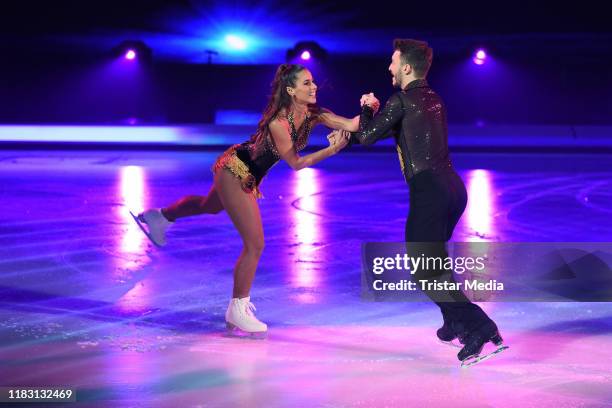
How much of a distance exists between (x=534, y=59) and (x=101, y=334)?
14711mm

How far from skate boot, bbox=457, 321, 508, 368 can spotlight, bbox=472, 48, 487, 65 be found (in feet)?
46.2

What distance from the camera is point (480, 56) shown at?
58.6 feet

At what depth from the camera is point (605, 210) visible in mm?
9539

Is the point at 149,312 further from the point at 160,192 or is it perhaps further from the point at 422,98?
the point at 160,192

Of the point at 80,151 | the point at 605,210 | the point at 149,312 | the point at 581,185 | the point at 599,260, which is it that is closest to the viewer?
the point at 149,312

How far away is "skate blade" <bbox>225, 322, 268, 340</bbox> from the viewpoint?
16.8ft

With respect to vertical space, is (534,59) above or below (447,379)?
above

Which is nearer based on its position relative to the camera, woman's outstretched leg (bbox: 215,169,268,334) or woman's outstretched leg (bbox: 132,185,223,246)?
woman's outstretched leg (bbox: 215,169,268,334)

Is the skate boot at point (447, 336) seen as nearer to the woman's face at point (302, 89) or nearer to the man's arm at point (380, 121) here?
the man's arm at point (380, 121)

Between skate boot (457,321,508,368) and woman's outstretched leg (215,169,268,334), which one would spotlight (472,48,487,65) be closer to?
woman's outstretched leg (215,169,268,334)

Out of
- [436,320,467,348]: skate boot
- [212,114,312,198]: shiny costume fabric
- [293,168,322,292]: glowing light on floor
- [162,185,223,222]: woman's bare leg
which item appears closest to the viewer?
[436,320,467,348]: skate boot

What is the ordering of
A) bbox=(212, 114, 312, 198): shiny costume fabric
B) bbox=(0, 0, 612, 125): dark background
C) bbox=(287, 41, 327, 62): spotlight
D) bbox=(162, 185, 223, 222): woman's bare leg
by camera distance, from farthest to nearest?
bbox=(0, 0, 612, 125): dark background → bbox=(287, 41, 327, 62): spotlight → bbox=(162, 185, 223, 222): woman's bare leg → bbox=(212, 114, 312, 198): shiny costume fabric

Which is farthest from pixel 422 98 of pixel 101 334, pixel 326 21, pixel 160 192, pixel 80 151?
pixel 326 21

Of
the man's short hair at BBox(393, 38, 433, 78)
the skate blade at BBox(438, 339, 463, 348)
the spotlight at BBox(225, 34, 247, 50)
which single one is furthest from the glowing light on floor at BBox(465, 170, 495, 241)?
the spotlight at BBox(225, 34, 247, 50)
